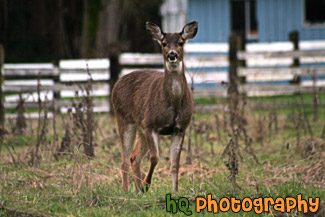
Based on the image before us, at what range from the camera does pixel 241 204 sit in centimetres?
539

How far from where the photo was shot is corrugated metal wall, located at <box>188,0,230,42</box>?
20406 mm

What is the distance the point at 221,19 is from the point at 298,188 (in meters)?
15.3

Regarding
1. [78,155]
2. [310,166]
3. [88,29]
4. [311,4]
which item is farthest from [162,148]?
[311,4]

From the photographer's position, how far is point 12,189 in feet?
20.3

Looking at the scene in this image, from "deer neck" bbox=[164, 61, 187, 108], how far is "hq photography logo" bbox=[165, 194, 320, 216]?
124cm

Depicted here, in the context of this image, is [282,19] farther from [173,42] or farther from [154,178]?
[173,42]

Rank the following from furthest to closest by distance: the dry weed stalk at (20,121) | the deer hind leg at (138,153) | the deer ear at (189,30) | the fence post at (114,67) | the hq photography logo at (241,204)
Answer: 1. the fence post at (114,67)
2. the dry weed stalk at (20,121)
3. the deer hind leg at (138,153)
4. the deer ear at (189,30)
5. the hq photography logo at (241,204)

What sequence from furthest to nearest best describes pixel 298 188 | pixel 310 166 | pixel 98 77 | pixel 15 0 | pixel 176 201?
pixel 15 0 < pixel 98 77 < pixel 310 166 < pixel 298 188 < pixel 176 201

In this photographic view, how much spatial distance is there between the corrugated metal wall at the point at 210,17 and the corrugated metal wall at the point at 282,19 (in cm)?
118

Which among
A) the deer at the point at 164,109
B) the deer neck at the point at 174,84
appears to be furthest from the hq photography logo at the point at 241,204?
the deer neck at the point at 174,84

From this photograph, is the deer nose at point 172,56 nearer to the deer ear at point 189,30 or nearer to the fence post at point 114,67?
the deer ear at point 189,30

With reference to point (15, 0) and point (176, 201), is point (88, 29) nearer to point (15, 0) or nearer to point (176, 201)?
point (15, 0)

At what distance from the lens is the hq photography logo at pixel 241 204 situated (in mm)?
5227

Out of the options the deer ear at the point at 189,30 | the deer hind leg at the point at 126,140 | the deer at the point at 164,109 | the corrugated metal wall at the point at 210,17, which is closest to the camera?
the deer at the point at 164,109
